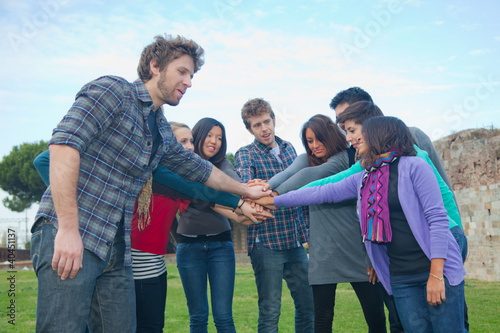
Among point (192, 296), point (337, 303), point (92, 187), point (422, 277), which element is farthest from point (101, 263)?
point (337, 303)

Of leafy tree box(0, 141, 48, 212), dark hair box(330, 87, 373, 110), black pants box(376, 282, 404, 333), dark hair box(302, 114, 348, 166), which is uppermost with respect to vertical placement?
leafy tree box(0, 141, 48, 212)

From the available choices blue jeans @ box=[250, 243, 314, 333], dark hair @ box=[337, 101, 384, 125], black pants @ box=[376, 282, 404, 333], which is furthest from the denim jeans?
dark hair @ box=[337, 101, 384, 125]

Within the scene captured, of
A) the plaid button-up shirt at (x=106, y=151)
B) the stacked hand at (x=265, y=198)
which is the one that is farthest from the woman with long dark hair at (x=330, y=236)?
the plaid button-up shirt at (x=106, y=151)

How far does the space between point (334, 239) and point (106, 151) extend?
2.15 m

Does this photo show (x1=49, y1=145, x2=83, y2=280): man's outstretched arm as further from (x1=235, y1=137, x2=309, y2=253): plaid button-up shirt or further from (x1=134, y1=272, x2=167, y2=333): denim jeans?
(x1=235, y1=137, x2=309, y2=253): plaid button-up shirt

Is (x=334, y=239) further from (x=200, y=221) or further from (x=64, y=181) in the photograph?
(x=64, y=181)

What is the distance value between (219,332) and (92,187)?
87.3 inches

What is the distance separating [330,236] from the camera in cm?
377

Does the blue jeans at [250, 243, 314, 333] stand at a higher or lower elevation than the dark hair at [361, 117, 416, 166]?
lower

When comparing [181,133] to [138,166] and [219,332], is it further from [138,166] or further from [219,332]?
[219,332]

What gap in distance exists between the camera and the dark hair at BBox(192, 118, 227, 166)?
451 centimetres

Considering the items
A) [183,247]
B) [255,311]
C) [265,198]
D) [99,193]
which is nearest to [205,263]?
[183,247]

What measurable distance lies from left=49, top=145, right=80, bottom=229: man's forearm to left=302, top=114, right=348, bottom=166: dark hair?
2.36 meters

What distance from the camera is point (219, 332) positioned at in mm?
4020
